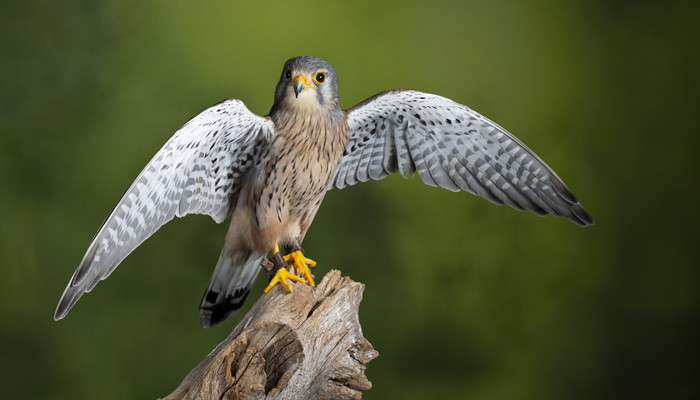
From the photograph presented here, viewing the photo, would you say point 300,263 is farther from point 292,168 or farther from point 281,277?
point 292,168

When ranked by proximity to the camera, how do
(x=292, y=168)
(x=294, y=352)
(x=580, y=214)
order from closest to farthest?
(x=294, y=352), (x=292, y=168), (x=580, y=214)

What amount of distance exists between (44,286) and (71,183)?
520 millimetres

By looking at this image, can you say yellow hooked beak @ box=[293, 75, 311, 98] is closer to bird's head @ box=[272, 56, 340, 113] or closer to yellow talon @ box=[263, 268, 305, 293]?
bird's head @ box=[272, 56, 340, 113]

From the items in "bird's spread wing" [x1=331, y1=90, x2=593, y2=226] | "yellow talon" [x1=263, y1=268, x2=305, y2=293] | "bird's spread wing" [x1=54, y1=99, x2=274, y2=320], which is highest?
"bird's spread wing" [x1=331, y1=90, x2=593, y2=226]

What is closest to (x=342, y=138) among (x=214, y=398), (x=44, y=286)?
(x=214, y=398)

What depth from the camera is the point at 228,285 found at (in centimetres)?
280

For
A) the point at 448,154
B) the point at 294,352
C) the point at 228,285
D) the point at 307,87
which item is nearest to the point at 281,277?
the point at 294,352

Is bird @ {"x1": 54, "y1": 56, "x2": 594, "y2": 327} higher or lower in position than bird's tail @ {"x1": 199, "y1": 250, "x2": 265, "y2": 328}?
higher

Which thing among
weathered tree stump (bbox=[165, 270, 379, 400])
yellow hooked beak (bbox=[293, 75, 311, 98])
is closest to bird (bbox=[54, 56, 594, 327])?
yellow hooked beak (bbox=[293, 75, 311, 98])

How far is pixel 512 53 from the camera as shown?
371 cm

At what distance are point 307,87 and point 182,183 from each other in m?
0.53

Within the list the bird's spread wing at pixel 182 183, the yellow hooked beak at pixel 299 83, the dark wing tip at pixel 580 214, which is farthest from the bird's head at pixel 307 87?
the dark wing tip at pixel 580 214

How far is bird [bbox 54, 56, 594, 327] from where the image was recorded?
90.7 inches

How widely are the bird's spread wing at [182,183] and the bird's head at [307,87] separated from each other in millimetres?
113
